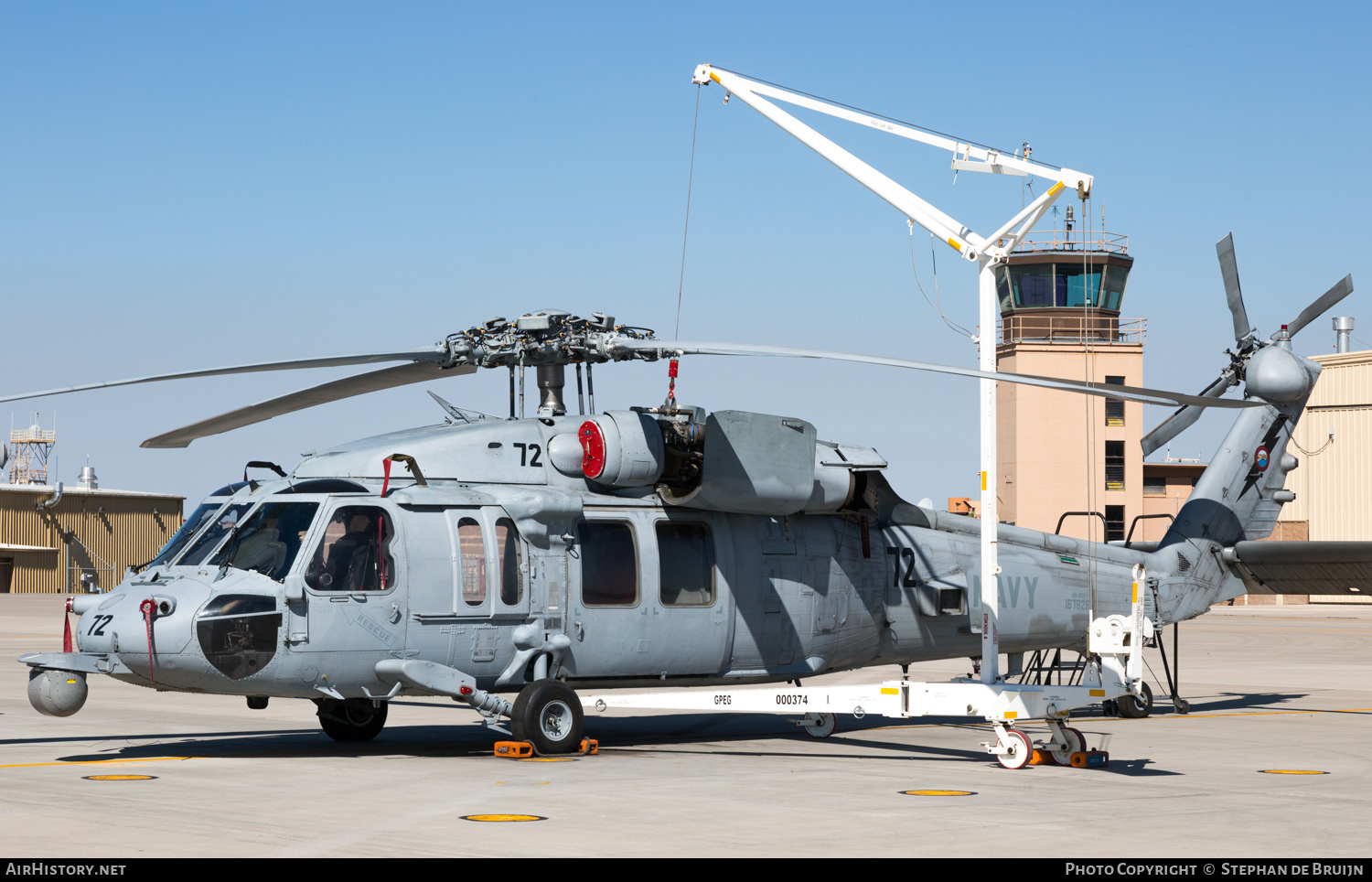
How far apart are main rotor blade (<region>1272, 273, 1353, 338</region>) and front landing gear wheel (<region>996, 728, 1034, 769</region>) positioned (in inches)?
320

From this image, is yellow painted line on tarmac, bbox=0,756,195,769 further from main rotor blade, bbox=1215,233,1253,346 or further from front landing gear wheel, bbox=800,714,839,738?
main rotor blade, bbox=1215,233,1253,346

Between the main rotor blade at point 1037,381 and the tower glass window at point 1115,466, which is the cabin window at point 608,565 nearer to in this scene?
the main rotor blade at point 1037,381

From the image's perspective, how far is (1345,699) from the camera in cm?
2400

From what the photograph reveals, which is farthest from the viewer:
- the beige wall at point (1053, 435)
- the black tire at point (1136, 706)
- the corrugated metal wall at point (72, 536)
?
the corrugated metal wall at point (72, 536)

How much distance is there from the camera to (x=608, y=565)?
49.8ft

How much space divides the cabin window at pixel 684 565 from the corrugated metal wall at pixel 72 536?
2617 inches

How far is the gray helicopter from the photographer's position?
1340 centimetres

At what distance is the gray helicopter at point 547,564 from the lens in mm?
13398

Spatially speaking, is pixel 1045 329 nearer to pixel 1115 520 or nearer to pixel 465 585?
pixel 1115 520

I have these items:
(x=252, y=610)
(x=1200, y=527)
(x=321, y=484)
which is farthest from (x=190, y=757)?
(x=1200, y=527)

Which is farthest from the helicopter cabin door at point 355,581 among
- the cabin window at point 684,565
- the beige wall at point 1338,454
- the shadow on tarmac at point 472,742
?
the beige wall at point 1338,454

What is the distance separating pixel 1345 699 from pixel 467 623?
16.3 metres

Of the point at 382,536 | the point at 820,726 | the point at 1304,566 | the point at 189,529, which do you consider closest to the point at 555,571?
the point at 382,536

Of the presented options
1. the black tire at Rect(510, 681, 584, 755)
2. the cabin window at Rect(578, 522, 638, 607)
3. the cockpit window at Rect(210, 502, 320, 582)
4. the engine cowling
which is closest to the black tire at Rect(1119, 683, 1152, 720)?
the cabin window at Rect(578, 522, 638, 607)
